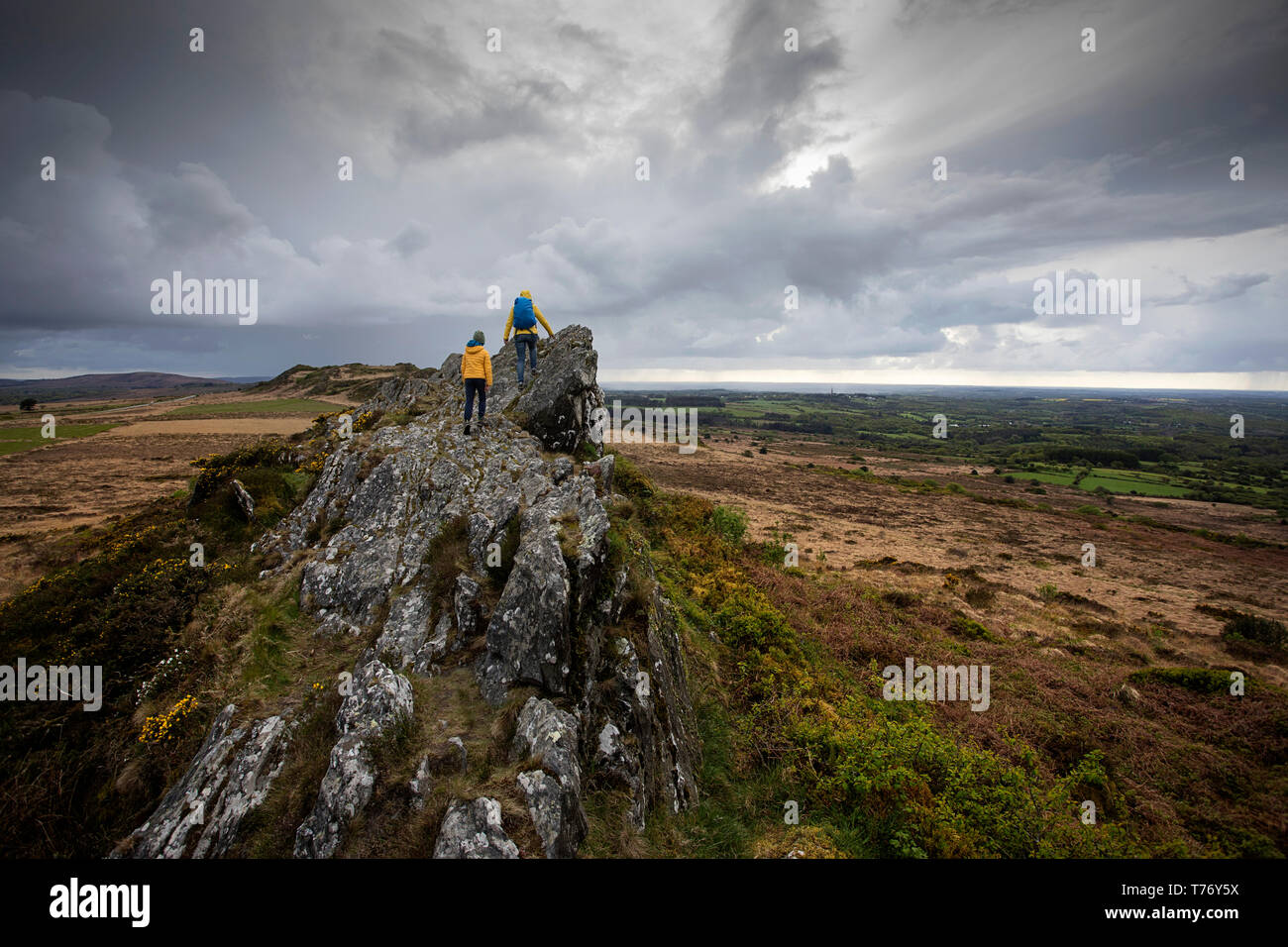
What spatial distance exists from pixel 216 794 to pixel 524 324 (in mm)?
13476

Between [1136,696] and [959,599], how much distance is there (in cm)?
800

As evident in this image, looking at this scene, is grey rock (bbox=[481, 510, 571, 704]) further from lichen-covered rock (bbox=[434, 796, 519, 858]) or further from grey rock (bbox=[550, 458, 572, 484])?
grey rock (bbox=[550, 458, 572, 484])

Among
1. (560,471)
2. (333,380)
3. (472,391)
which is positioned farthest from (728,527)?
(333,380)

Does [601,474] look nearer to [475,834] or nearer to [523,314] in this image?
[523,314]

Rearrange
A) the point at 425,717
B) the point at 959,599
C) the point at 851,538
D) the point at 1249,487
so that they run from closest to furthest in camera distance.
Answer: the point at 425,717
the point at 959,599
the point at 851,538
the point at 1249,487

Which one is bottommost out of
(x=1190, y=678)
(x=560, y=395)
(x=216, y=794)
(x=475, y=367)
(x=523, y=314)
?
(x=1190, y=678)

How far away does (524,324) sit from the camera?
15.5 meters

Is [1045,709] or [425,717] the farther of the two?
[1045,709]

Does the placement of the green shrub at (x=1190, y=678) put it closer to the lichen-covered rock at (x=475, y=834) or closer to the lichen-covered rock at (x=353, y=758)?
the lichen-covered rock at (x=475, y=834)

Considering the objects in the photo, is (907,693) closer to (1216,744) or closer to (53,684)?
(1216,744)

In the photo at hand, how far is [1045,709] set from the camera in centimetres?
1312

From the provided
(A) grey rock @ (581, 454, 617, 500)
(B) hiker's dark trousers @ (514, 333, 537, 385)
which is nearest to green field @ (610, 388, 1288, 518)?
(A) grey rock @ (581, 454, 617, 500)
